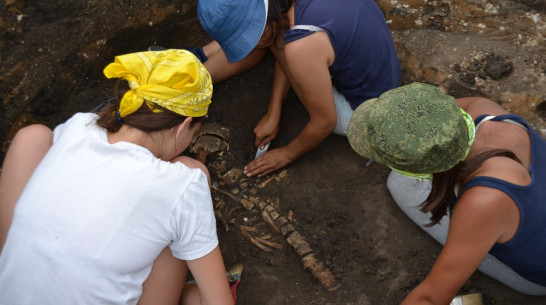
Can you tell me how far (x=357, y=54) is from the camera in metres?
2.51

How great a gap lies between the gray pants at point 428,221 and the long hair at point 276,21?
101cm

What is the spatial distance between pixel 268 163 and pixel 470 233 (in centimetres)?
143

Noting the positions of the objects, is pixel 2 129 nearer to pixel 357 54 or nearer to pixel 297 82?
pixel 297 82

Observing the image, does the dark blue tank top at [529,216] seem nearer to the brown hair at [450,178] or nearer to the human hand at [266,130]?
the brown hair at [450,178]

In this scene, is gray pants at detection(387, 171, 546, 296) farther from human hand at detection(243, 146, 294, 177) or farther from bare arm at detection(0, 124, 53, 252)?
bare arm at detection(0, 124, 53, 252)

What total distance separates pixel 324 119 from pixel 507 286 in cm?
127

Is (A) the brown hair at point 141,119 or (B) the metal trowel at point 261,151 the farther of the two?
(B) the metal trowel at point 261,151

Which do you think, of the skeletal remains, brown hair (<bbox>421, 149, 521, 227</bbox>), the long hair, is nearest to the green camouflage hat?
brown hair (<bbox>421, 149, 521, 227</bbox>)

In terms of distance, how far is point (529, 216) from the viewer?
6.03 ft

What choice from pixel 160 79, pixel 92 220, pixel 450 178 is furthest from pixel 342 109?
pixel 92 220

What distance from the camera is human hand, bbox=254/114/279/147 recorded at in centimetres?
307

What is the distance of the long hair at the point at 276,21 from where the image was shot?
2.27 meters

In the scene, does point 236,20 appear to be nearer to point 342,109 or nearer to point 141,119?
point 141,119

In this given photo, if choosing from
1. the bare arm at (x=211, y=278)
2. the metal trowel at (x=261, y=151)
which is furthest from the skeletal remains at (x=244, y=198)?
the bare arm at (x=211, y=278)
